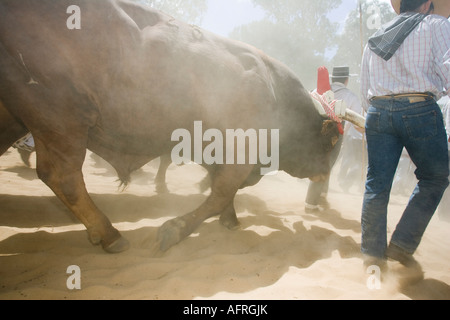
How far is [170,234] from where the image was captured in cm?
249

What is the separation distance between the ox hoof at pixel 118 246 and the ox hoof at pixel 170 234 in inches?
11.6

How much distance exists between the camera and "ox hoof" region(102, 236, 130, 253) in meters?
2.34

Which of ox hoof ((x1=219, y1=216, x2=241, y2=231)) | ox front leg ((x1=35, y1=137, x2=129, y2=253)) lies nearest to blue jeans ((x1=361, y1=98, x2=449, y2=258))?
ox hoof ((x1=219, y1=216, x2=241, y2=231))

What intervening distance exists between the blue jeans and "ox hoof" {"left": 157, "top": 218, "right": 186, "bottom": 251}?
1.63 metres

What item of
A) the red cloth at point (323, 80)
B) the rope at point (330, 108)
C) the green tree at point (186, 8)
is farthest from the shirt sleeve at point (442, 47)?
the green tree at point (186, 8)

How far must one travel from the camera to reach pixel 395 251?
2227mm

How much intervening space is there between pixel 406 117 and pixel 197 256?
2.02m

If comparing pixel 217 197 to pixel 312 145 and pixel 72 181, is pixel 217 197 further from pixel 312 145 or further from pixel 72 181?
pixel 312 145

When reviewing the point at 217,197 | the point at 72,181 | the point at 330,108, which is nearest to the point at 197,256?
the point at 217,197

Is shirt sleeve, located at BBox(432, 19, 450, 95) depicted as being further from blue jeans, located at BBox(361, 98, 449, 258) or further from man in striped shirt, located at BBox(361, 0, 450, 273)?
blue jeans, located at BBox(361, 98, 449, 258)

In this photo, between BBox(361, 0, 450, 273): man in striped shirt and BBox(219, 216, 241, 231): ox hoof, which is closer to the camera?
BBox(361, 0, 450, 273): man in striped shirt

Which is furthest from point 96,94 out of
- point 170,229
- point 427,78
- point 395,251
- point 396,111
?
point 395,251

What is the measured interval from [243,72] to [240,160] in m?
0.88

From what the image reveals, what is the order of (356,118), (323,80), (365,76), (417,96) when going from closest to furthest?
(417,96) < (365,76) < (356,118) < (323,80)
